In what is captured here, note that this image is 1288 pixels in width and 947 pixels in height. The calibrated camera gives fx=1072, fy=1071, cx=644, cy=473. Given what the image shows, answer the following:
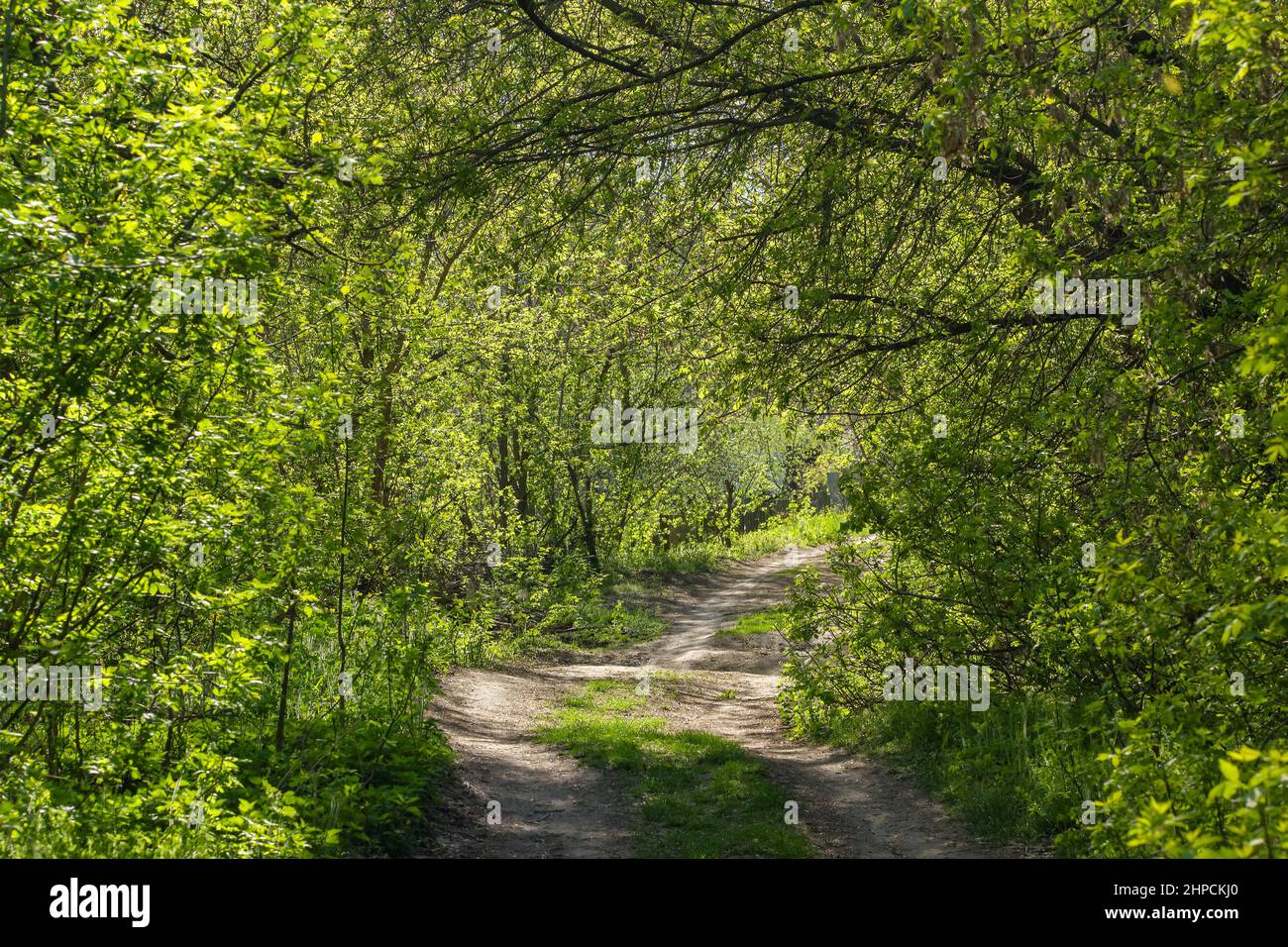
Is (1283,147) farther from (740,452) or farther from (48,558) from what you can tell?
(740,452)

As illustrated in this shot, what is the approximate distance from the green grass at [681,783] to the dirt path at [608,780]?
234 mm

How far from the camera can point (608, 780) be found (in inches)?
398

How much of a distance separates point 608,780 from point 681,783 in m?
0.76

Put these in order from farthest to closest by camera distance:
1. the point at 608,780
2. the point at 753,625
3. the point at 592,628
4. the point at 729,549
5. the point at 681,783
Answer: the point at 729,549
the point at 753,625
the point at 592,628
the point at 608,780
the point at 681,783

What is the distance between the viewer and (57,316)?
16.6 ft

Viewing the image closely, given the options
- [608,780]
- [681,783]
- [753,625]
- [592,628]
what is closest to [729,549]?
[753,625]

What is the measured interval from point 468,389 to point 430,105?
9.34 meters

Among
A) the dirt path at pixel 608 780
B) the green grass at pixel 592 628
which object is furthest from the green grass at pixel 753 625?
the dirt path at pixel 608 780

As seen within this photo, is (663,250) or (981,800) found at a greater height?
(663,250)

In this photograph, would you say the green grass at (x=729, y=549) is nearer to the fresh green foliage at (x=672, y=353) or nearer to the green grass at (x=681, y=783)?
the green grass at (x=681, y=783)

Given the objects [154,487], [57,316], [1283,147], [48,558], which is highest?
[1283,147]

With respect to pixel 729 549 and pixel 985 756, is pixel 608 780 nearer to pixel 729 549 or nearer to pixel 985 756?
pixel 985 756

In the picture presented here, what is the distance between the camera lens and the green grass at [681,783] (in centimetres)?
773

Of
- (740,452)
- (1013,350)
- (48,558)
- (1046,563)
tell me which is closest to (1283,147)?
→ (1046,563)
